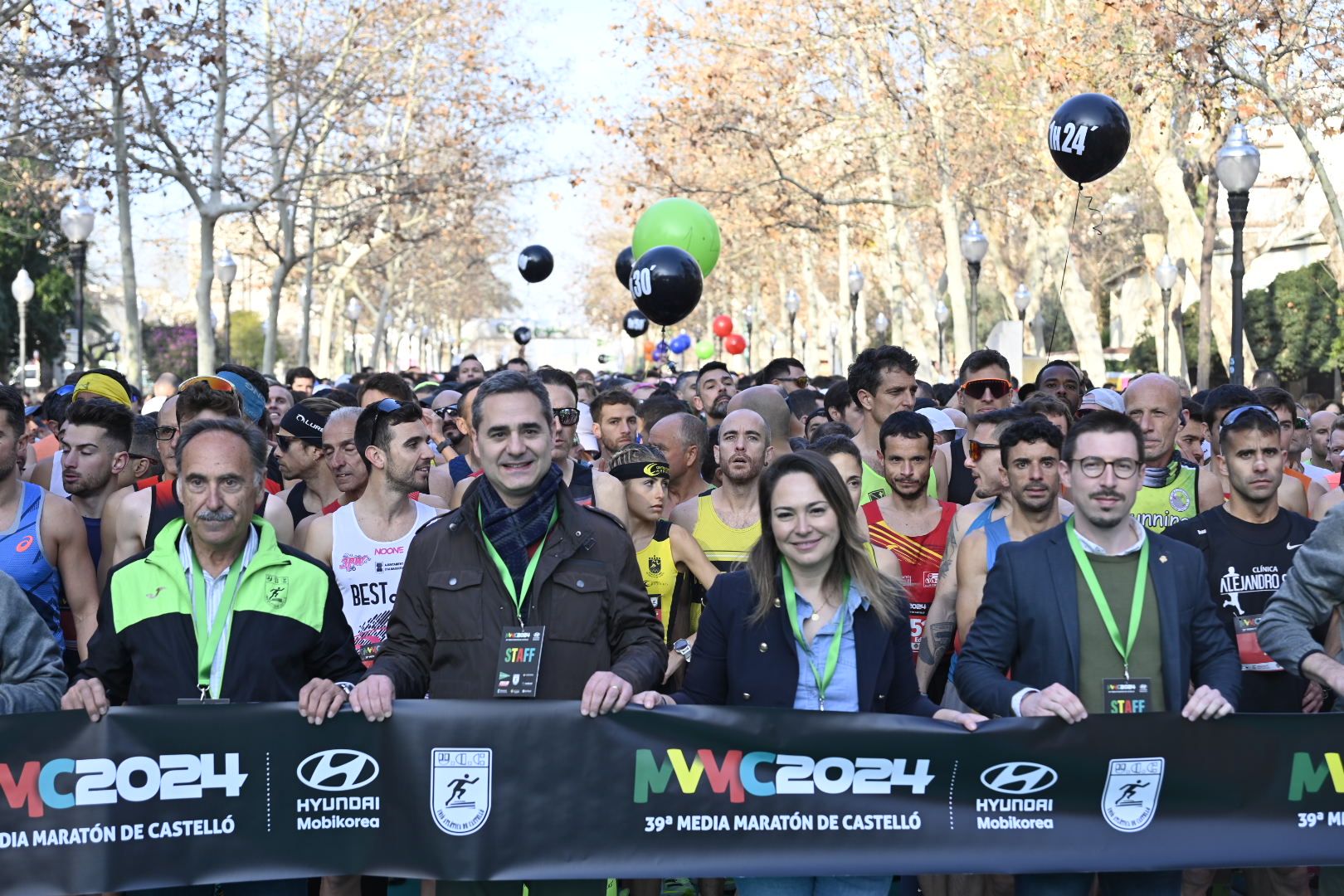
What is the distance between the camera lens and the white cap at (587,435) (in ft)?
34.0

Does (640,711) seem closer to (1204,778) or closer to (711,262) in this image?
(1204,778)

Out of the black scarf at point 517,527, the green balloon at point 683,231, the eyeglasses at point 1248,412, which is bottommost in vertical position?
the black scarf at point 517,527

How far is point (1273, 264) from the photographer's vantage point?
55.7 m

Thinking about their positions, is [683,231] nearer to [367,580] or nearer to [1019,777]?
[367,580]

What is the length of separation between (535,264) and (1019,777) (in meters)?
24.6

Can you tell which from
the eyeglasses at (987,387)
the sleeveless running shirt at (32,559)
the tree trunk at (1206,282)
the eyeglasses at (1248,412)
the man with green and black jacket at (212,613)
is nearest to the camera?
the man with green and black jacket at (212,613)

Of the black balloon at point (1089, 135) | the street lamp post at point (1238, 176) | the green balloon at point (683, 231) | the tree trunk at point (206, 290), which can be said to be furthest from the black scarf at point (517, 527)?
the tree trunk at point (206, 290)

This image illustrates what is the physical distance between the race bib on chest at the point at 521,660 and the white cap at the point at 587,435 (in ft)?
17.2

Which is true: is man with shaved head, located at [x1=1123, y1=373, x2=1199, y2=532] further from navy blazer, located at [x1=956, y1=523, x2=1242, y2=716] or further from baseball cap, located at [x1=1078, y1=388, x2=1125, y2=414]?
navy blazer, located at [x1=956, y1=523, x2=1242, y2=716]

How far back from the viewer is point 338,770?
4.86 metres

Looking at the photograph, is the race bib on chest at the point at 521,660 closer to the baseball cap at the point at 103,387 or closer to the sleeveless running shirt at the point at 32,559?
the sleeveless running shirt at the point at 32,559

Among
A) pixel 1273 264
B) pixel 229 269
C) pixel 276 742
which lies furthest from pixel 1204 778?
pixel 1273 264

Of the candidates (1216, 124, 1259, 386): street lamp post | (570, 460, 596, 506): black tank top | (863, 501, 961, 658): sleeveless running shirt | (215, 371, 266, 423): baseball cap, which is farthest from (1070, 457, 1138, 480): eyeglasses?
(1216, 124, 1259, 386): street lamp post

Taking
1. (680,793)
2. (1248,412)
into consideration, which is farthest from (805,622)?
(1248,412)
